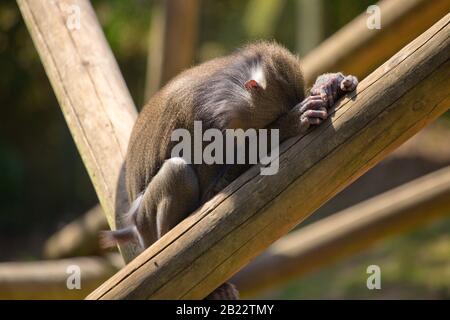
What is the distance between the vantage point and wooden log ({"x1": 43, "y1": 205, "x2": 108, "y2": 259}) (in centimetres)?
698

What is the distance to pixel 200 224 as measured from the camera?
3.29 metres

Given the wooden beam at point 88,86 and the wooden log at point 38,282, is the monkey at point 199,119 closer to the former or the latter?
the wooden beam at point 88,86

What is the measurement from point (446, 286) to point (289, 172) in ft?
20.8

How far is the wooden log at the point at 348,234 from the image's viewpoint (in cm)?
578

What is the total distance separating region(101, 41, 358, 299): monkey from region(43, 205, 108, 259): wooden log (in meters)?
2.87

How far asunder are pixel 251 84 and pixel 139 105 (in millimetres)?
8854

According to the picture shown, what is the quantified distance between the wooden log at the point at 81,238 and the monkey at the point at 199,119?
9.42 ft

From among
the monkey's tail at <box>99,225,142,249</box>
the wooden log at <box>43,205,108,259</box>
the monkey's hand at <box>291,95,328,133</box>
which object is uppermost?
the wooden log at <box>43,205,108,259</box>

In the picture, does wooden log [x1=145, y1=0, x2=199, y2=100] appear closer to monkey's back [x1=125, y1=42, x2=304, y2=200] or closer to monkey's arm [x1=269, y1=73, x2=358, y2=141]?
monkey's back [x1=125, y1=42, x2=304, y2=200]

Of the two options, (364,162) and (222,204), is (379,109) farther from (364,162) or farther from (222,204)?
(222,204)

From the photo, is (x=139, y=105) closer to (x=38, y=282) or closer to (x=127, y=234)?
(x=38, y=282)

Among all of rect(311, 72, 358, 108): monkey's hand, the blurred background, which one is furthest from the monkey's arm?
the blurred background

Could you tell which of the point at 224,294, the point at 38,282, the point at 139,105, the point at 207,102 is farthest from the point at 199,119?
the point at 139,105

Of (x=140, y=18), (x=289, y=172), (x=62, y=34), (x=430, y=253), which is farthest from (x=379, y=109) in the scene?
(x=140, y=18)
